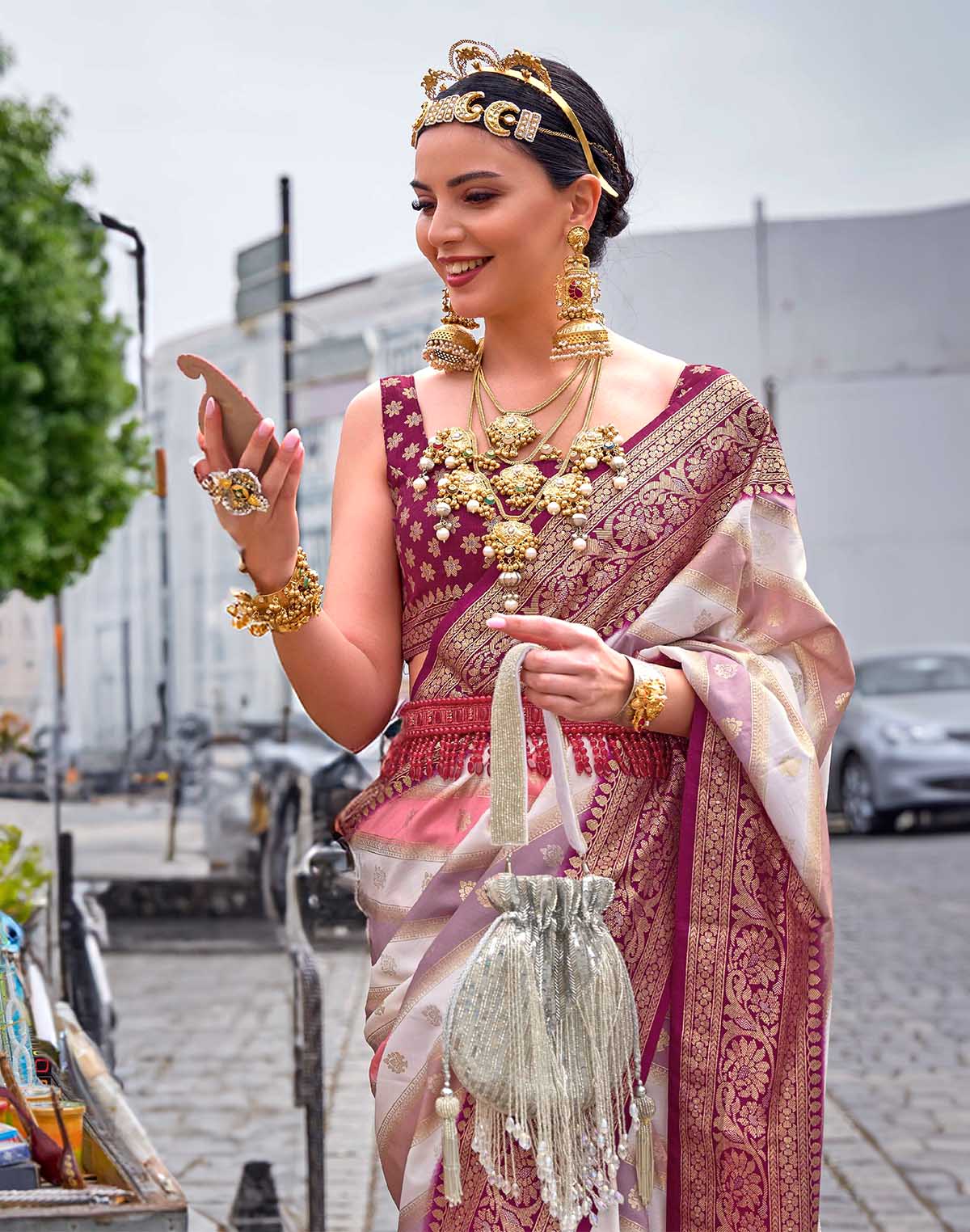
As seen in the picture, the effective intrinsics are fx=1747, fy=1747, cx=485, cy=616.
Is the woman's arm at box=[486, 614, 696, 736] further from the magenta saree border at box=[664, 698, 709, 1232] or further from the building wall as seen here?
the building wall

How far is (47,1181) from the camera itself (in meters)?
2.17

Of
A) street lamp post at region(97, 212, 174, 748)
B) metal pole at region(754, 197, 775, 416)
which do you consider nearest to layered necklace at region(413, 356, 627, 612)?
street lamp post at region(97, 212, 174, 748)

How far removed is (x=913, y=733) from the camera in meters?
12.9

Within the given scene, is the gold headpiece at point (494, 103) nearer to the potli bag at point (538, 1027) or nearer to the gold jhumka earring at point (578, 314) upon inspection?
the gold jhumka earring at point (578, 314)

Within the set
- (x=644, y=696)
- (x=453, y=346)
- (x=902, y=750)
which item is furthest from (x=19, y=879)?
(x=902, y=750)

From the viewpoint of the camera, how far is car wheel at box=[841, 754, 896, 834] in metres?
13.0

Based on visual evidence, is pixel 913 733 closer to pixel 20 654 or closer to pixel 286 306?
pixel 286 306

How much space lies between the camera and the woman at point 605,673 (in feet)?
6.93

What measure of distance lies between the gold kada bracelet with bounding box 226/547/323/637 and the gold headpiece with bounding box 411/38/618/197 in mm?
598

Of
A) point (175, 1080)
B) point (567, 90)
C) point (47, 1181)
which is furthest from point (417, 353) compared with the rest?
point (47, 1181)

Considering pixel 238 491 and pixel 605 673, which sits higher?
pixel 238 491

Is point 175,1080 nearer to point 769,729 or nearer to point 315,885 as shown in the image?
point 315,885

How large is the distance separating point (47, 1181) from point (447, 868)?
63 centimetres

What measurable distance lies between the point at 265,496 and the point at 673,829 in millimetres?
677
